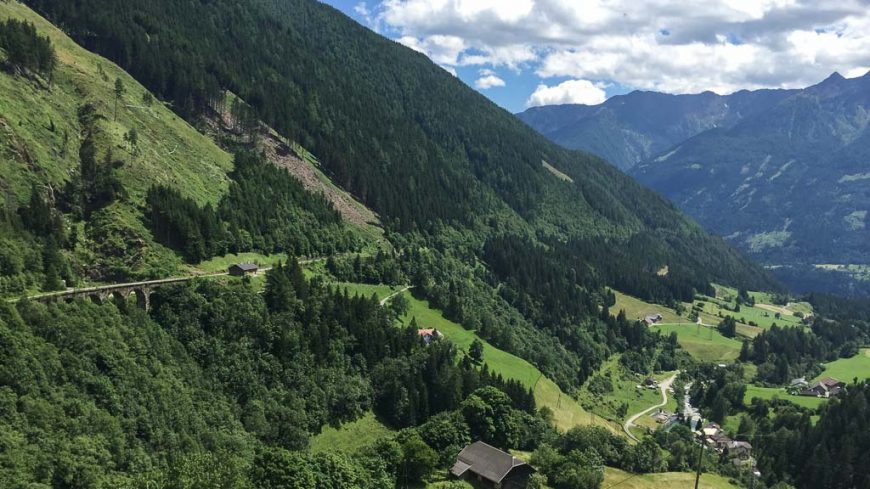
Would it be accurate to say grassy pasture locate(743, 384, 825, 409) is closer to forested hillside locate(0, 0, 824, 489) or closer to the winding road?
the winding road

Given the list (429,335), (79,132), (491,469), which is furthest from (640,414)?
(79,132)

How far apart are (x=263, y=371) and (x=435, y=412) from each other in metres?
31.2

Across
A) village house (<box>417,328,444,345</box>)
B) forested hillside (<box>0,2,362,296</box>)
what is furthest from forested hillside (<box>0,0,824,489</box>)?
village house (<box>417,328,444,345</box>)

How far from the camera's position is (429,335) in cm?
13512

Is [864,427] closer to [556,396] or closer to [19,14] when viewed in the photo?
[556,396]

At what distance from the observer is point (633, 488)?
311 feet

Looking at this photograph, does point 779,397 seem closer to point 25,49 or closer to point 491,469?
point 491,469

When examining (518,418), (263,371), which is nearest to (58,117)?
(263,371)

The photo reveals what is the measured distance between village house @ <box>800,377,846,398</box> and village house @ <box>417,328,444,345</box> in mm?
126277

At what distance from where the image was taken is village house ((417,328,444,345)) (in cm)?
13188

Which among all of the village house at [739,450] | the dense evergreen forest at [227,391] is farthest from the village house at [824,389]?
the dense evergreen forest at [227,391]

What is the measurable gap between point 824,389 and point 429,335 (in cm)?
13470

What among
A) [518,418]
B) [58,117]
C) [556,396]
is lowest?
[556,396]

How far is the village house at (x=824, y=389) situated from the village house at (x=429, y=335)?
126 metres
